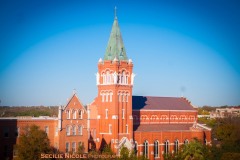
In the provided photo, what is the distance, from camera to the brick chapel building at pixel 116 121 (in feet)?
211

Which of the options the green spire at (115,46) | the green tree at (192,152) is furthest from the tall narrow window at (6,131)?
the green tree at (192,152)

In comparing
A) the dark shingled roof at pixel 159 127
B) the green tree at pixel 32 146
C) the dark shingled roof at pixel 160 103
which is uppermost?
the dark shingled roof at pixel 160 103

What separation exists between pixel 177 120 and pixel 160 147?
1251 centimetres

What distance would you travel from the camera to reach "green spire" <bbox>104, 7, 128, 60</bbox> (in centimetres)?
7488

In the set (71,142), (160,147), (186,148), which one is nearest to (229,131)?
(160,147)

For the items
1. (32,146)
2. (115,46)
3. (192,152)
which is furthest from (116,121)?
(32,146)

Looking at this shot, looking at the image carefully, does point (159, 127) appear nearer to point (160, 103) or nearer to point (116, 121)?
point (160, 103)

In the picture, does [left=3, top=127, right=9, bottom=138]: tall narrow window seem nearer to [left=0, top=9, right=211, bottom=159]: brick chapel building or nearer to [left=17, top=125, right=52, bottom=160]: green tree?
[left=0, top=9, right=211, bottom=159]: brick chapel building

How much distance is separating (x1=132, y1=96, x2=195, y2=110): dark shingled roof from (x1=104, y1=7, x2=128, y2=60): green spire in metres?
13.8

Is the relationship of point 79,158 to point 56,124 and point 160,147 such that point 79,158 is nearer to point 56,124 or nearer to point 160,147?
point 56,124

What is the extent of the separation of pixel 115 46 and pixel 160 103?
21.9m

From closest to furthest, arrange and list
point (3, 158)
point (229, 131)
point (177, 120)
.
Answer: point (3, 158), point (177, 120), point (229, 131)

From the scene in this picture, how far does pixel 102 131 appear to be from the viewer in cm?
7450

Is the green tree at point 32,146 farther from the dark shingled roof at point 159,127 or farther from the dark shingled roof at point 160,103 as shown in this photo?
the dark shingled roof at point 160,103
